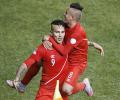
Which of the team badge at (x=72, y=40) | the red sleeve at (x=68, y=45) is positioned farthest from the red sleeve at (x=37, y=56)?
the team badge at (x=72, y=40)

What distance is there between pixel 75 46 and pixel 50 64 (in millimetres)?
890

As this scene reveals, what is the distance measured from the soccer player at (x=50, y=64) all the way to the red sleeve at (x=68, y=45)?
8 centimetres

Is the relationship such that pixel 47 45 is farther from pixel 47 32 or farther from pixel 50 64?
pixel 47 32

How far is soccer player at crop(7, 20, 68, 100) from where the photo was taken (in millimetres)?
10391

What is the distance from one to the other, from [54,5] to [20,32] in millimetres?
2425

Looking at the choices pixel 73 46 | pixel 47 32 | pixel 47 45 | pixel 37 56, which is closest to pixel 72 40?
pixel 73 46

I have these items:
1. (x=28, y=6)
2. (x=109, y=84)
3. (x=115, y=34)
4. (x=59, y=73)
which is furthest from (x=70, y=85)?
(x=28, y=6)

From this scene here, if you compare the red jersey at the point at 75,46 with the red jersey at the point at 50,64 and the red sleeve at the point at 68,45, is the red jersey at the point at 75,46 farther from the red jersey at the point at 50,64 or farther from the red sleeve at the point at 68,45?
the red jersey at the point at 50,64

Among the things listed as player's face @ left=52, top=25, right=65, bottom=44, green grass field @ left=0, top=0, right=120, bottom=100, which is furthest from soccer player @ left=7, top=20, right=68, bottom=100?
green grass field @ left=0, top=0, right=120, bottom=100

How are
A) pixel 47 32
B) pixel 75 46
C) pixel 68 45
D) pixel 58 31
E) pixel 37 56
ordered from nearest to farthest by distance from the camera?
pixel 37 56 → pixel 58 31 → pixel 68 45 → pixel 75 46 → pixel 47 32

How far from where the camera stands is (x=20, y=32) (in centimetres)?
1666

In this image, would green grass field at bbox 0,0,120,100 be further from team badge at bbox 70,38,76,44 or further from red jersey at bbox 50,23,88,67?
team badge at bbox 70,38,76,44

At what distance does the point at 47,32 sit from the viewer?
54.9ft

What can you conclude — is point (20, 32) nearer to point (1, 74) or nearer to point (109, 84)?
point (1, 74)
